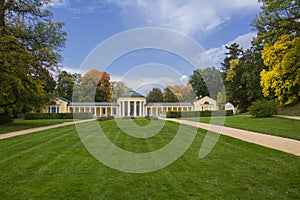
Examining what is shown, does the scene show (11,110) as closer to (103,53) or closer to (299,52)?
(103,53)

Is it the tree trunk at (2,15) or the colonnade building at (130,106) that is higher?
the tree trunk at (2,15)

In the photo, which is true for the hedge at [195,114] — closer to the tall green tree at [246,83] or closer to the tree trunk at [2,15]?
the tall green tree at [246,83]

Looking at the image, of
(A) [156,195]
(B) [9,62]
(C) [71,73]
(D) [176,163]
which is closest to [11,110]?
(B) [9,62]

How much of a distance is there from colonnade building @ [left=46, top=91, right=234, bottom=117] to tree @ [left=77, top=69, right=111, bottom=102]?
1.98 meters

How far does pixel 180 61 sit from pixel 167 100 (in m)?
38.2

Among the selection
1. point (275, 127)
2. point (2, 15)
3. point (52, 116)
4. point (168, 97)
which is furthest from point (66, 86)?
point (275, 127)

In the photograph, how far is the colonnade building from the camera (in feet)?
142

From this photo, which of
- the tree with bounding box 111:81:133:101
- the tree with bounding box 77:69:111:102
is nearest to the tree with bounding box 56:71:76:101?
the tree with bounding box 77:69:111:102

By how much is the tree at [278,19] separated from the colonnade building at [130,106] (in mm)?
24919

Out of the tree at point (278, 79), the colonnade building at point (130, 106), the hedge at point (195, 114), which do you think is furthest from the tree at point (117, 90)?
the tree at point (278, 79)

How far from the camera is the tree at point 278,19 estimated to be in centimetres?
1642

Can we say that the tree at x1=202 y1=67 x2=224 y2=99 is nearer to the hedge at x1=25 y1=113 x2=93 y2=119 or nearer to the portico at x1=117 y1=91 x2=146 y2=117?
the portico at x1=117 y1=91 x2=146 y2=117

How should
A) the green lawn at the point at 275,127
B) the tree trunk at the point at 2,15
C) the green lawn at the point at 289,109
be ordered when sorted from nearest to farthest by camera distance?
the green lawn at the point at 275,127 → the tree trunk at the point at 2,15 → the green lawn at the point at 289,109

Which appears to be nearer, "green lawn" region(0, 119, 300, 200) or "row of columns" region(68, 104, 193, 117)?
"green lawn" region(0, 119, 300, 200)
